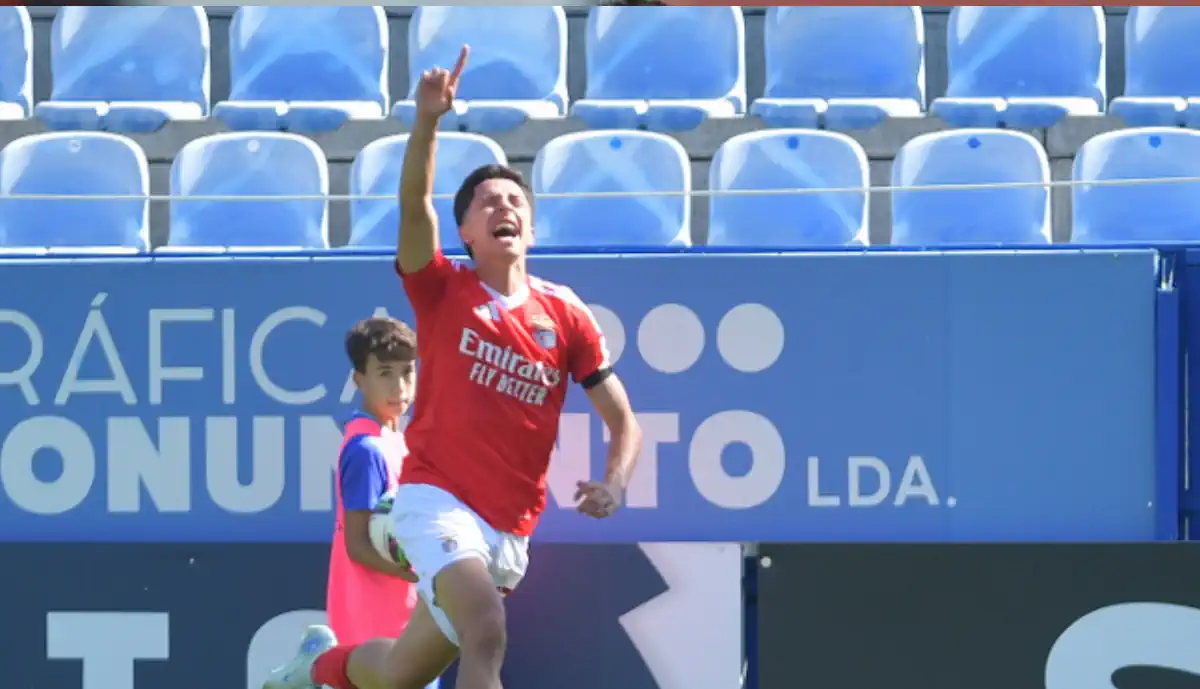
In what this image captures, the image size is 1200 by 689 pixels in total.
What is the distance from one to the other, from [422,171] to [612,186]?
3.70m

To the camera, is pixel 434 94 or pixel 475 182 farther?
pixel 475 182

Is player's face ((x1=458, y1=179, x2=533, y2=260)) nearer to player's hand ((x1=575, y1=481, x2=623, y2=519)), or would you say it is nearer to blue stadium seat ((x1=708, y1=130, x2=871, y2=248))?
player's hand ((x1=575, y1=481, x2=623, y2=519))

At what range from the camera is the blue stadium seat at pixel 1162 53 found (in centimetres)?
872

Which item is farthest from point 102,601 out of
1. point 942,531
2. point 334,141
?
point 334,141

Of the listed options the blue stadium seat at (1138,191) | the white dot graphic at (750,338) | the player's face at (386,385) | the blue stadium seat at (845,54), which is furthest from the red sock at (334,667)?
the blue stadium seat at (845,54)

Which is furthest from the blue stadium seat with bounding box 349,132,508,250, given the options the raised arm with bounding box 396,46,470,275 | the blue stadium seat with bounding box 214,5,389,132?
the raised arm with bounding box 396,46,470,275

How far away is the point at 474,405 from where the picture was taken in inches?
165

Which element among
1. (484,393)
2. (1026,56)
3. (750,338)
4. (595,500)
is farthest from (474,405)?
(1026,56)

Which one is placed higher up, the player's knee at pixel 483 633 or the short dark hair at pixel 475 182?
the short dark hair at pixel 475 182

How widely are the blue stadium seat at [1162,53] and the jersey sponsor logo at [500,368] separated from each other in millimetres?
5201

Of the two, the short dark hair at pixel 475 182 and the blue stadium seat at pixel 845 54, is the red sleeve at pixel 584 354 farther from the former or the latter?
the blue stadium seat at pixel 845 54

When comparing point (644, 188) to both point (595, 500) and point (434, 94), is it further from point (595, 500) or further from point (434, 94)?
point (595, 500)

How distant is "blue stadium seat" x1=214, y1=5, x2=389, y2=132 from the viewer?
8.85 meters

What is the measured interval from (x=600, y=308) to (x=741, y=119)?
11.1 ft
